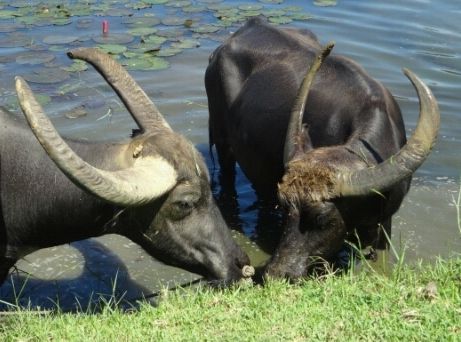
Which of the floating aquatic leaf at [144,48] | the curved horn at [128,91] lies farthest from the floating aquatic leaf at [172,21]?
the curved horn at [128,91]

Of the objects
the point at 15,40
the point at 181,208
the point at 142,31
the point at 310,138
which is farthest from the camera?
the point at 142,31

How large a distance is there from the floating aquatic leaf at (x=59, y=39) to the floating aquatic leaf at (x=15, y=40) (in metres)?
0.25

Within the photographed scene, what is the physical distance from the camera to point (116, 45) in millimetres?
11219

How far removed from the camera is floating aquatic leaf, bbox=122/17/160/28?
1216 cm

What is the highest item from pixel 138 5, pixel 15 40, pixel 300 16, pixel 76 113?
pixel 300 16

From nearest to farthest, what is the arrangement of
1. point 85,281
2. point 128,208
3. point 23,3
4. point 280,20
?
point 128,208, point 85,281, point 280,20, point 23,3

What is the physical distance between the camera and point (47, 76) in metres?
10.2

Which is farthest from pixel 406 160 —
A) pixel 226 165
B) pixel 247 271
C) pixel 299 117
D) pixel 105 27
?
pixel 105 27

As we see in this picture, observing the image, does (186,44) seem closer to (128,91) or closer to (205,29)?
(205,29)

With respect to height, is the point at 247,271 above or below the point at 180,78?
above

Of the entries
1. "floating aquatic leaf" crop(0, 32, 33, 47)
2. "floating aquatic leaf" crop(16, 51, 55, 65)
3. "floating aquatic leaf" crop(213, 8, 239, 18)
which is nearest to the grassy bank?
"floating aquatic leaf" crop(16, 51, 55, 65)

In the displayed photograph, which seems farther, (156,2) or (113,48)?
(156,2)

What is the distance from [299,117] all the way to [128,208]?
163 centimetres

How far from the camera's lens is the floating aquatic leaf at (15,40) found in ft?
37.0
